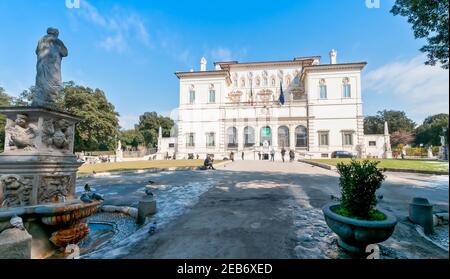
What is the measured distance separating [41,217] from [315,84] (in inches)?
1623

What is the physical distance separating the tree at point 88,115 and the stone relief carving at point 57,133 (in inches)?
1268

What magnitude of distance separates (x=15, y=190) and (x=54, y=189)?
54cm

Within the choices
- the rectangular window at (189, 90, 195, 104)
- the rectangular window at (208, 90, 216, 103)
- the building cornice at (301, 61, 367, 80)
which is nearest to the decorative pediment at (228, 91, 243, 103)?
the rectangular window at (208, 90, 216, 103)

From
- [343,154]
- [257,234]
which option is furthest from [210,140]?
[257,234]

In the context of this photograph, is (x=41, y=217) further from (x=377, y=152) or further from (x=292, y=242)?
(x=377, y=152)

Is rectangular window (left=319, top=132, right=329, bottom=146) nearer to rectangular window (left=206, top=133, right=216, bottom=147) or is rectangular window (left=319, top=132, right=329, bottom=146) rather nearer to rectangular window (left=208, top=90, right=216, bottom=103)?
rectangular window (left=206, top=133, right=216, bottom=147)

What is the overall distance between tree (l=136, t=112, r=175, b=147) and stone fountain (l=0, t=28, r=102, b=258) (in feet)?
216

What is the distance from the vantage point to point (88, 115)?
3219 centimetres

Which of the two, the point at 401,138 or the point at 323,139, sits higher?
the point at 401,138

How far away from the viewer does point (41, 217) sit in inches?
132

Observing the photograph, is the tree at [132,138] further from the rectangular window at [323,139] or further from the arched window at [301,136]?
the rectangular window at [323,139]

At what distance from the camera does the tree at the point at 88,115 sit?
32.3m

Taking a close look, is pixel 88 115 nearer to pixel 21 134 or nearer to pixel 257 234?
pixel 21 134
